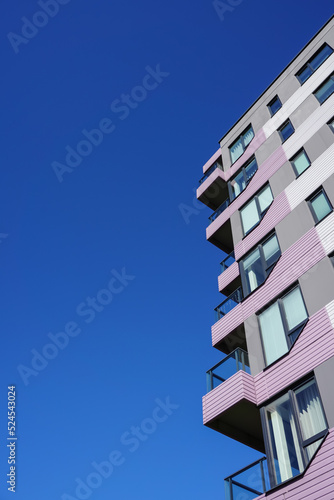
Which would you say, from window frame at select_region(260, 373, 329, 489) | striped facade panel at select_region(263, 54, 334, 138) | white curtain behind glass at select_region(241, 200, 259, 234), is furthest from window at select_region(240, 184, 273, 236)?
window frame at select_region(260, 373, 329, 489)

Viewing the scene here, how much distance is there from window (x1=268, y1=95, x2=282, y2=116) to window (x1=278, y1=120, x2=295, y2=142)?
6.53ft

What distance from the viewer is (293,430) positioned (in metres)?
12.5

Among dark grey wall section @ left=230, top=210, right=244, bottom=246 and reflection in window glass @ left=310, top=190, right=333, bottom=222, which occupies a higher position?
dark grey wall section @ left=230, top=210, right=244, bottom=246

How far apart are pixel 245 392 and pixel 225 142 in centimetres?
1606

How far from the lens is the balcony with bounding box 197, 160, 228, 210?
25.0 metres

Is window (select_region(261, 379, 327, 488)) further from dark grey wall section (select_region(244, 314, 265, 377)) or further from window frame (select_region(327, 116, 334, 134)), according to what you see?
window frame (select_region(327, 116, 334, 134))

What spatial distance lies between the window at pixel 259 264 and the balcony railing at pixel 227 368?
9.24 ft

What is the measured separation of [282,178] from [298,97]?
15.9ft

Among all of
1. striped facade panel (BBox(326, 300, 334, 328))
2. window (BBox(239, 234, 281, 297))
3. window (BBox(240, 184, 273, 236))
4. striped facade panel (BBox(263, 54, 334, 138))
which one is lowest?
striped facade panel (BBox(326, 300, 334, 328))

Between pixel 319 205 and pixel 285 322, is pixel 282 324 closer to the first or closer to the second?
pixel 285 322

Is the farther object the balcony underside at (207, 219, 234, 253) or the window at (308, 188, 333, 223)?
the balcony underside at (207, 219, 234, 253)

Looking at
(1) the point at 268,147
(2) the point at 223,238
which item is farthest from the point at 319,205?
(2) the point at 223,238

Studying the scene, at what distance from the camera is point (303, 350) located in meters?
13.4

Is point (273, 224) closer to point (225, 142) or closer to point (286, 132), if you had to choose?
point (286, 132)
